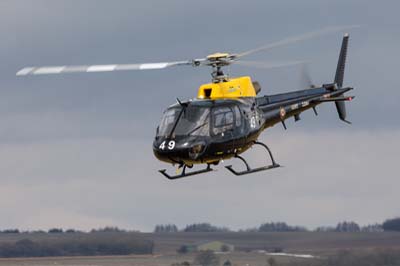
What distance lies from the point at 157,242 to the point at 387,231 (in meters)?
11.4

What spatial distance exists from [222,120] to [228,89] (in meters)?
1.59

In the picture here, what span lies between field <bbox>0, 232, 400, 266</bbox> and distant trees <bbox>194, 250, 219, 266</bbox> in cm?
38

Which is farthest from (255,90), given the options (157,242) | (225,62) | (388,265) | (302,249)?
(157,242)

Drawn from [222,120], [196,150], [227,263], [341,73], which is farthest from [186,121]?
[227,263]

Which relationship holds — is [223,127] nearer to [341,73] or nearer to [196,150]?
[196,150]

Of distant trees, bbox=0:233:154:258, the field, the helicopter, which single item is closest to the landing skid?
the helicopter

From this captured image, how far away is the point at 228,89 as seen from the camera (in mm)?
47500

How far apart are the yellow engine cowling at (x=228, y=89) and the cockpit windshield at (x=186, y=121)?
105cm

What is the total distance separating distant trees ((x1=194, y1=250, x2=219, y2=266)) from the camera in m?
70.9

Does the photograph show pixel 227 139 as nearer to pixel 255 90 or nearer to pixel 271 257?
pixel 255 90

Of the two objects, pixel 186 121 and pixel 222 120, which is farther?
pixel 222 120

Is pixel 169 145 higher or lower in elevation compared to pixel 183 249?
lower

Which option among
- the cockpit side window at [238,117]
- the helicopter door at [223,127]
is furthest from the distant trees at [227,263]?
the helicopter door at [223,127]

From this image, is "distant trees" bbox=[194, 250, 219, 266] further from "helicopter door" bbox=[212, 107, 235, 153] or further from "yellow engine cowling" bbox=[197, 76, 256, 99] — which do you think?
"helicopter door" bbox=[212, 107, 235, 153]
